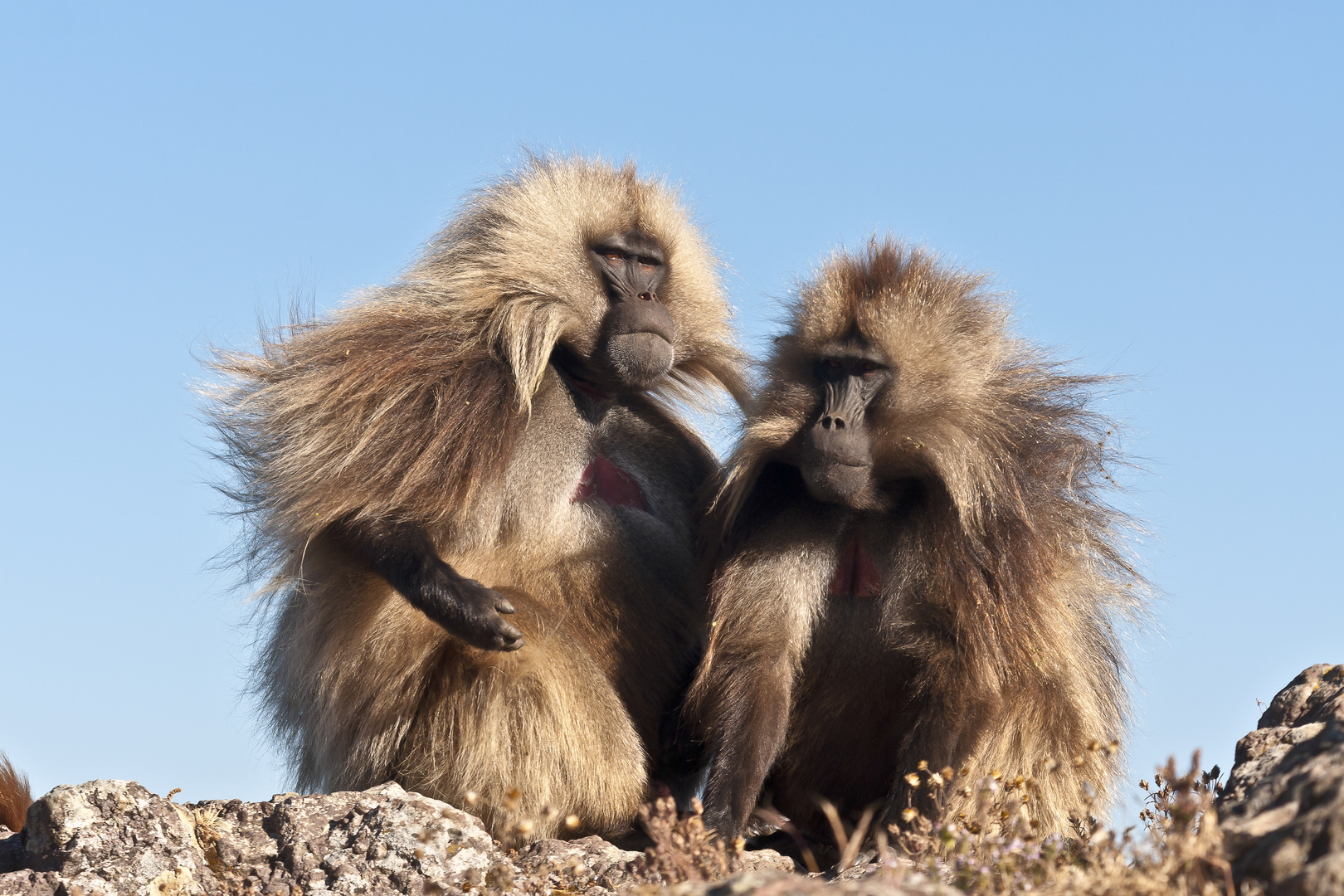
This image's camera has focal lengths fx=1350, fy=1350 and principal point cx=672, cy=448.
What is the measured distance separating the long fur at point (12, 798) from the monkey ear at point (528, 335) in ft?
8.53

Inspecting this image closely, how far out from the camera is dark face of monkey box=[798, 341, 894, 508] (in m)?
4.92

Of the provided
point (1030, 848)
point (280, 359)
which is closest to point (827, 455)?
point (1030, 848)

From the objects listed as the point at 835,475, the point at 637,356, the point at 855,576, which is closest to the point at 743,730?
the point at 855,576

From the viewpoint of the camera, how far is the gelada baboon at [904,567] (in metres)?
4.84

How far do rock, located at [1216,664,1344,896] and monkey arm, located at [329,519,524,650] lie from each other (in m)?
2.30

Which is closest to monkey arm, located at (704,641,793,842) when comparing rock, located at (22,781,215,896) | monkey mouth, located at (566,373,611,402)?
monkey mouth, located at (566,373,611,402)

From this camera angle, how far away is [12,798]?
18.0 ft

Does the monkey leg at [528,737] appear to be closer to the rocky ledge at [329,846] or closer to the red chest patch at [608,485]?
the rocky ledge at [329,846]

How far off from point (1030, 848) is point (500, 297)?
10.2 ft

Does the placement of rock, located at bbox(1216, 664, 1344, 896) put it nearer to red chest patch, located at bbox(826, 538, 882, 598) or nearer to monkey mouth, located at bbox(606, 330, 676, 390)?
red chest patch, located at bbox(826, 538, 882, 598)

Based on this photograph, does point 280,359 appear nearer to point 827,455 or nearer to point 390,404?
point 390,404

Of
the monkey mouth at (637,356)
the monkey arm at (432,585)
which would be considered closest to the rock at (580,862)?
the monkey arm at (432,585)

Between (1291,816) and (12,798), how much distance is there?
189 inches

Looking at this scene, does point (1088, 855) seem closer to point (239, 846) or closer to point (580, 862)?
point (580, 862)
